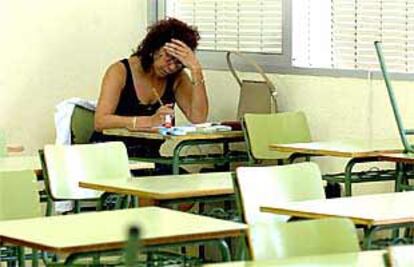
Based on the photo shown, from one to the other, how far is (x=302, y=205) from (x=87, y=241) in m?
0.89

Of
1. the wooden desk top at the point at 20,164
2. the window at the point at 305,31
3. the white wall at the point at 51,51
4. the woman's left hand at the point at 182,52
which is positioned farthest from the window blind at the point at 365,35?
the wooden desk top at the point at 20,164

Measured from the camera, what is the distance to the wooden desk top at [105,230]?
3.00 meters

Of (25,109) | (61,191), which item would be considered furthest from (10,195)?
(25,109)

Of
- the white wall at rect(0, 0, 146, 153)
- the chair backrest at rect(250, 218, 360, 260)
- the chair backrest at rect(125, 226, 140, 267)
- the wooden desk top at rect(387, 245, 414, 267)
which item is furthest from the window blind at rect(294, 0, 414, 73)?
the chair backrest at rect(125, 226, 140, 267)

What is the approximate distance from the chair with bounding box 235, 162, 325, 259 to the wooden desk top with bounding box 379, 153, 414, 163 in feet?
3.43

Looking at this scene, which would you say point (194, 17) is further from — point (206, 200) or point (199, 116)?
point (206, 200)

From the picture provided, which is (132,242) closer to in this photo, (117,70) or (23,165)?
(23,165)

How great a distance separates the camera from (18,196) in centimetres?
412

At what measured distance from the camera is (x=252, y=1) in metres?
6.93

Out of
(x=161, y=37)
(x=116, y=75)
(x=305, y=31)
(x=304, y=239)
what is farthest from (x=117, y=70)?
(x=304, y=239)

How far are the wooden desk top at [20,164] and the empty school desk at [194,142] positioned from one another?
77cm

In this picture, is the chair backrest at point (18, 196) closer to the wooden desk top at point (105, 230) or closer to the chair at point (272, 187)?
the wooden desk top at point (105, 230)

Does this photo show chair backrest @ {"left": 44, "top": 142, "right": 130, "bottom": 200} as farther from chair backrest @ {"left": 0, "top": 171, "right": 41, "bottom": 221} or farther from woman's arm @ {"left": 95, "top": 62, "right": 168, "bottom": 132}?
woman's arm @ {"left": 95, "top": 62, "right": 168, "bottom": 132}

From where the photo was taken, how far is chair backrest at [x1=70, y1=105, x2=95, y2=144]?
6.60 meters
